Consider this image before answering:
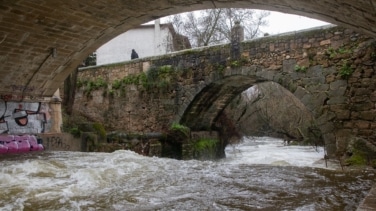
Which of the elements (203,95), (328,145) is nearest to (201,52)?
(203,95)

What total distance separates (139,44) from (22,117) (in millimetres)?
15818

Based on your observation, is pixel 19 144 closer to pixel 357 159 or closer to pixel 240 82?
pixel 240 82

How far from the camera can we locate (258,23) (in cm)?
2002

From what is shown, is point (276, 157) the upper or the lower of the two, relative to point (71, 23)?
lower

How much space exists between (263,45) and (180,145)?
3.79 meters

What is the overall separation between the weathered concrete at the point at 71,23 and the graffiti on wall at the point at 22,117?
0.30m

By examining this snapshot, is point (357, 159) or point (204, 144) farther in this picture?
point (204, 144)

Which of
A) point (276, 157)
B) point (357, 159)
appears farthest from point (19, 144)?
point (276, 157)

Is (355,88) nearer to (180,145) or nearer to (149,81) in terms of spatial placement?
(180,145)

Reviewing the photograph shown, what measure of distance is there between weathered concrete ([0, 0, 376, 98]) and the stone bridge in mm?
3994

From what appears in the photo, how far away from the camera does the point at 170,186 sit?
446cm

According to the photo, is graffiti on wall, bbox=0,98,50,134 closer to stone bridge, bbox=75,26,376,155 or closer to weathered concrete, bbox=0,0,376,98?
weathered concrete, bbox=0,0,376,98

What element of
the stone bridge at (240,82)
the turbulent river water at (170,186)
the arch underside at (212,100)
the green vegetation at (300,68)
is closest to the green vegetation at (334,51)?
the stone bridge at (240,82)

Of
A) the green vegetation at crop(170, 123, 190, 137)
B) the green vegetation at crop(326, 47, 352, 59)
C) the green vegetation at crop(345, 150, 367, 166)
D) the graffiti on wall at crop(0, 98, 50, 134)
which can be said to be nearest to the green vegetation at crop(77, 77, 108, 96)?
the green vegetation at crop(170, 123, 190, 137)
